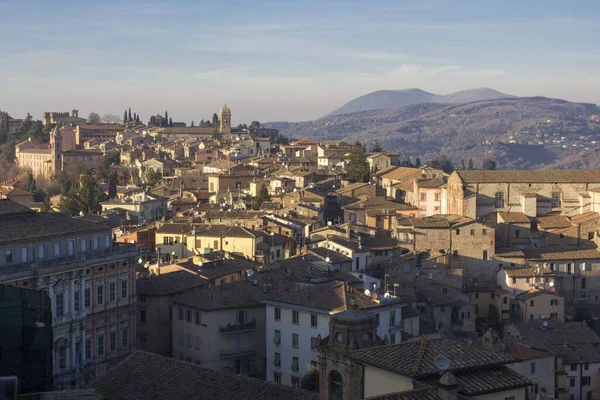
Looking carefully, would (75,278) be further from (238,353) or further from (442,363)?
(442,363)

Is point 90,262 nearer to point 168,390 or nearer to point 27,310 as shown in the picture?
point 168,390

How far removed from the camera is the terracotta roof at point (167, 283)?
3750 cm

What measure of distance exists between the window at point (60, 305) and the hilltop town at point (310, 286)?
66 mm

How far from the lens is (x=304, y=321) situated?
33.4 meters

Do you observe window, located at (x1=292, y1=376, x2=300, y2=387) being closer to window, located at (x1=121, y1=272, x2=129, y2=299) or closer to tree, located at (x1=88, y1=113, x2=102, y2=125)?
window, located at (x1=121, y1=272, x2=129, y2=299)

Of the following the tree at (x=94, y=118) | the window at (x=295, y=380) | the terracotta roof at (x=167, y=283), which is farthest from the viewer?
the tree at (x=94, y=118)

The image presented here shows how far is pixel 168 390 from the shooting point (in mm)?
23453

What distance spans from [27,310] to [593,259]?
41398 mm

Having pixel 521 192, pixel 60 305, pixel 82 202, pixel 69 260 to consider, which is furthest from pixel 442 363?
pixel 82 202

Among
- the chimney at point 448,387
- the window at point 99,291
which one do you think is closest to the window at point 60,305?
the window at point 99,291

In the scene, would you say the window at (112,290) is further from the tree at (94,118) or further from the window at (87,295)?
the tree at (94,118)

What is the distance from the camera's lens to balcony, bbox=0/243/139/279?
31781mm

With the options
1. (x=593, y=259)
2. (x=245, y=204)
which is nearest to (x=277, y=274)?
(x=593, y=259)

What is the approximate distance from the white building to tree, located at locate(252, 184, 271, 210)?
1254 inches
